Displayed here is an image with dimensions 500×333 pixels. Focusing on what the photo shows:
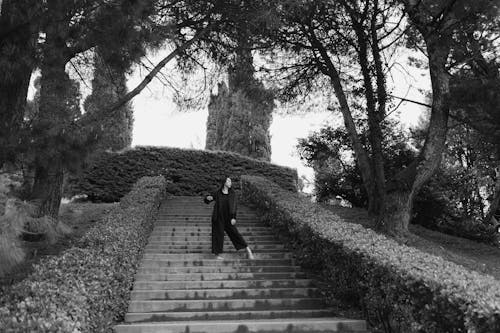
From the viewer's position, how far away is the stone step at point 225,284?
840 cm

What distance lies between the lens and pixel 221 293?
826 cm

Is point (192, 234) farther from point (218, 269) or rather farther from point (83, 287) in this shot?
point (83, 287)

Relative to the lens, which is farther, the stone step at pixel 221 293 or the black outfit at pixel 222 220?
the black outfit at pixel 222 220

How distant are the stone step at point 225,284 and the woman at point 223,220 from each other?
1.16 meters

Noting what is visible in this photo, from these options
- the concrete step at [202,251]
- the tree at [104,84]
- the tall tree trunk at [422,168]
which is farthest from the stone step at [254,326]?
the tall tree trunk at [422,168]

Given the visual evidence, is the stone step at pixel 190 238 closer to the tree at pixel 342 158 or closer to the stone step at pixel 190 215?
the stone step at pixel 190 215

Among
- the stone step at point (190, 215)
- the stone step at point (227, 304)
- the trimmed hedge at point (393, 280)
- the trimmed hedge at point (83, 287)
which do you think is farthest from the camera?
the stone step at point (190, 215)

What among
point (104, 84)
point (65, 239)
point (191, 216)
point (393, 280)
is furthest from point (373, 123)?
point (393, 280)

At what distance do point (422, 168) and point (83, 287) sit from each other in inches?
374

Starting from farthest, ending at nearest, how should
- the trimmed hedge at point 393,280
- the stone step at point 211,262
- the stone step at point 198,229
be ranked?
the stone step at point 198,229
the stone step at point 211,262
the trimmed hedge at point 393,280

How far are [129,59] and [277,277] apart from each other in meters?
4.27

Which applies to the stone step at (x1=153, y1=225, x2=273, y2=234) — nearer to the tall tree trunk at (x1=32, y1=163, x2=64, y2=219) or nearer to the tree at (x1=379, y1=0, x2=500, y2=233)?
the tall tree trunk at (x1=32, y1=163, x2=64, y2=219)

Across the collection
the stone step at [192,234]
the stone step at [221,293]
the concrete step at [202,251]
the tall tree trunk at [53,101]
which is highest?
the tall tree trunk at [53,101]

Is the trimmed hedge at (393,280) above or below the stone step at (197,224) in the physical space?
below
